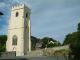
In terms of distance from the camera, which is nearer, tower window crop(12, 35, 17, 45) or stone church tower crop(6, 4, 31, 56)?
stone church tower crop(6, 4, 31, 56)

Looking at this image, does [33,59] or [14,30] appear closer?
[33,59]

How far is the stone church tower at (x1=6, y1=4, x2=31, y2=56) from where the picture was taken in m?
52.7

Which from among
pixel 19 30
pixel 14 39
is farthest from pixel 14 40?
pixel 19 30

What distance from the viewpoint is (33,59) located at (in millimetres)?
18203

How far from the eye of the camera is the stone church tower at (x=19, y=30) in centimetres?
5266

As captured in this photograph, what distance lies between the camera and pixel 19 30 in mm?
53812

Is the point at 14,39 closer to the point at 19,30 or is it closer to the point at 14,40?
the point at 14,40

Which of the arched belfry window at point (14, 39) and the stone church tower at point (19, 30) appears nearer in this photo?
the stone church tower at point (19, 30)

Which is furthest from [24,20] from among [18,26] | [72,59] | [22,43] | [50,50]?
[72,59]

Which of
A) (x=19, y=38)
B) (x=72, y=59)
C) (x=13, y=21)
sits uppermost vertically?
(x=13, y=21)

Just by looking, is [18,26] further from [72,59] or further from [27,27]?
[72,59]

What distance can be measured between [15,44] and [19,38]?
6.26 ft

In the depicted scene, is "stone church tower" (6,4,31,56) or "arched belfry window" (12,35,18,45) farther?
"arched belfry window" (12,35,18,45)

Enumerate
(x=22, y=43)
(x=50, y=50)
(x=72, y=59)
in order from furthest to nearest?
(x=22, y=43) < (x=50, y=50) < (x=72, y=59)
